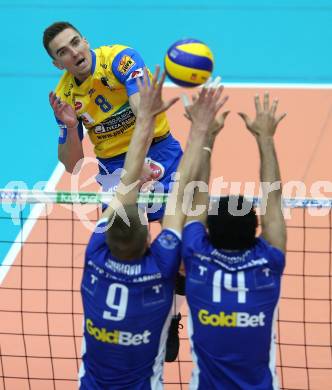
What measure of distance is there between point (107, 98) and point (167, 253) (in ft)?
9.97

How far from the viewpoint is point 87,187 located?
1012cm

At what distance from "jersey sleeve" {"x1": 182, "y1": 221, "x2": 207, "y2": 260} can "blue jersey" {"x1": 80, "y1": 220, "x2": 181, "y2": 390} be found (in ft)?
0.23

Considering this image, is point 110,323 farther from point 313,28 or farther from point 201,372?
point 313,28

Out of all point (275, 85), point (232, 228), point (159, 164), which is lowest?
point (275, 85)

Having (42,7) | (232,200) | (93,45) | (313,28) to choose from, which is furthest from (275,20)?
(232,200)

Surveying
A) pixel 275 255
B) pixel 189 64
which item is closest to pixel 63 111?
pixel 189 64

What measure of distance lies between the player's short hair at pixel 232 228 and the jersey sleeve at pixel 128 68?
271cm

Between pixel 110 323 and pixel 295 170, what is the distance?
6.29 metres

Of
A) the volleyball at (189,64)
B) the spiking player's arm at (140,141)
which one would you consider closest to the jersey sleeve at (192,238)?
the spiking player's arm at (140,141)

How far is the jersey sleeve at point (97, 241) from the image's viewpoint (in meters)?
4.69

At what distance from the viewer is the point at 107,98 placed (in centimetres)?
729

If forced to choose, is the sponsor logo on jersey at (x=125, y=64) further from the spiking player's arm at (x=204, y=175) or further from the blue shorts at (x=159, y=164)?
the spiking player's arm at (x=204, y=175)

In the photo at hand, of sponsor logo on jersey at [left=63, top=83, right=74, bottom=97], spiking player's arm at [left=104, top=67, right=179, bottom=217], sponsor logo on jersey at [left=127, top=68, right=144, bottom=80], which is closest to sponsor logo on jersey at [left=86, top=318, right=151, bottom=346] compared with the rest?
spiking player's arm at [left=104, top=67, right=179, bottom=217]

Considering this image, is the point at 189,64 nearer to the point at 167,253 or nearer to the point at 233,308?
the point at 167,253
